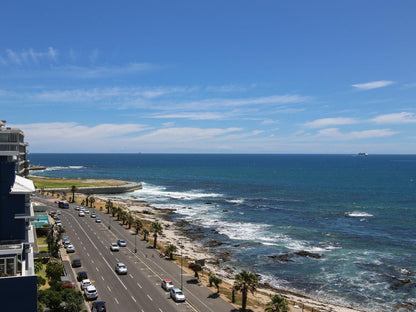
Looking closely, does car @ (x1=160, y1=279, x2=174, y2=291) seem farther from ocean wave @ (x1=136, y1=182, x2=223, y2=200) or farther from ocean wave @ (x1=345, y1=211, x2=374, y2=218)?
ocean wave @ (x1=136, y1=182, x2=223, y2=200)

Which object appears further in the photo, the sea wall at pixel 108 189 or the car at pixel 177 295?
the sea wall at pixel 108 189

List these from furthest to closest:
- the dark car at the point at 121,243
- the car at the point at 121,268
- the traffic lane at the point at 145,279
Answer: the dark car at the point at 121,243
the car at the point at 121,268
the traffic lane at the point at 145,279

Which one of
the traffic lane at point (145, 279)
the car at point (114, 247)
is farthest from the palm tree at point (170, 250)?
the car at point (114, 247)

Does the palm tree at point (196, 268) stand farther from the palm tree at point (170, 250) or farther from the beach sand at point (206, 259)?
the palm tree at point (170, 250)

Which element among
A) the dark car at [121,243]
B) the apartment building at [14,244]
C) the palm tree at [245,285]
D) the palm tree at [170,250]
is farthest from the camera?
the dark car at [121,243]

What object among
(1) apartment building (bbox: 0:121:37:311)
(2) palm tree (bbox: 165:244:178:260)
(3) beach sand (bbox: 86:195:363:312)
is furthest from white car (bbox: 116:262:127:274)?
(1) apartment building (bbox: 0:121:37:311)

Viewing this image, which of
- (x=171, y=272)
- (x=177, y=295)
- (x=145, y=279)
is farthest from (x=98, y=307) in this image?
(x=171, y=272)

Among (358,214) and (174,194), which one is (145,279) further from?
(174,194)
